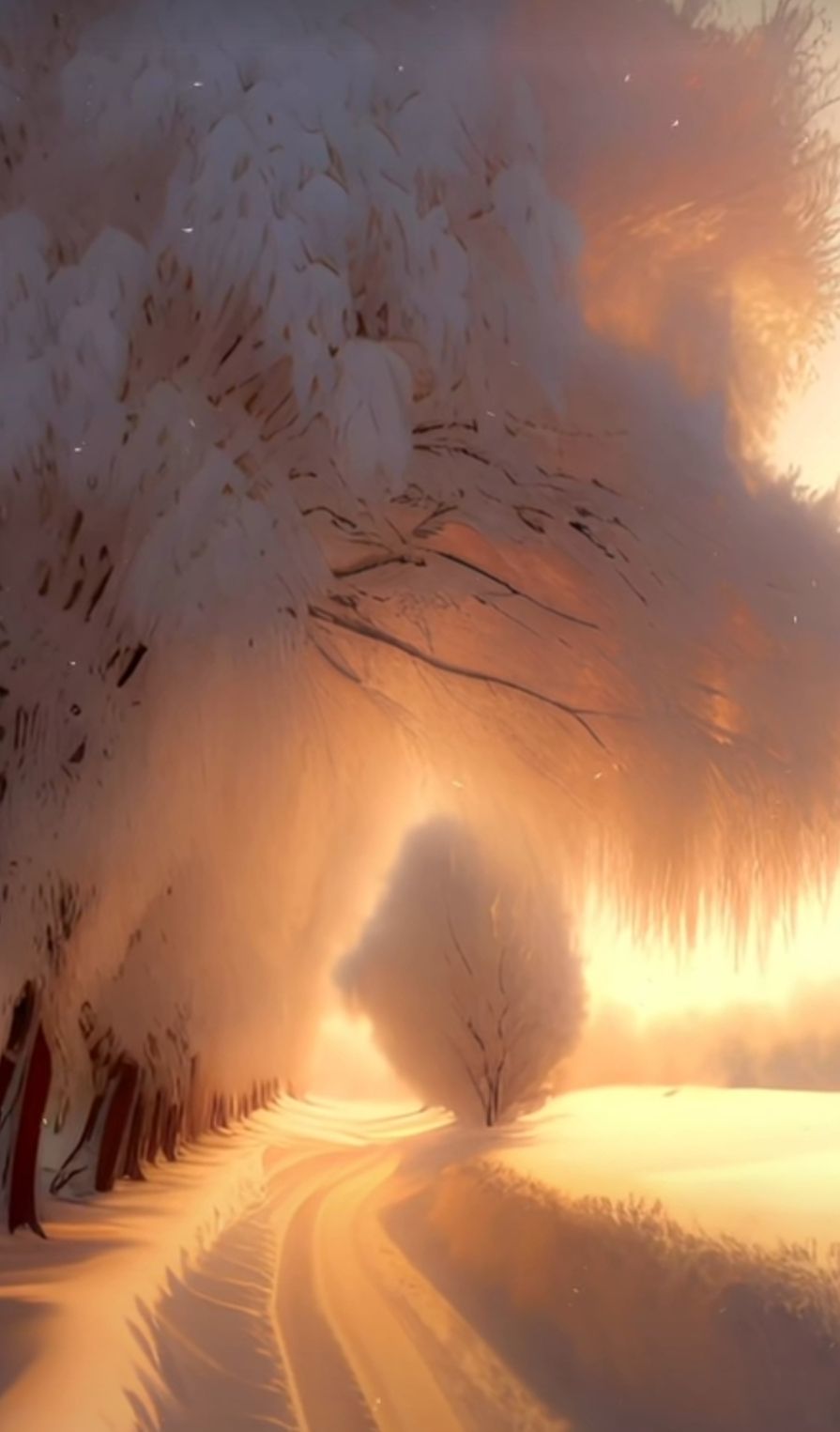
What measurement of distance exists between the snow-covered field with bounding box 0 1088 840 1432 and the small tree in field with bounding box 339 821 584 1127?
1.7 inches

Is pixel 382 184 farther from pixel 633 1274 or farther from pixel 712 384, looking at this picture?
pixel 633 1274

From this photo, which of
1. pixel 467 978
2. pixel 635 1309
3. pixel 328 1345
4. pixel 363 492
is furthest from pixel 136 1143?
pixel 363 492

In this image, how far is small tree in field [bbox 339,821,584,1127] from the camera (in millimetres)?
1184

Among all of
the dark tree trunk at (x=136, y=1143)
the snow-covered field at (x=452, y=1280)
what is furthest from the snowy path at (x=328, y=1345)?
the dark tree trunk at (x=136, y=1143)

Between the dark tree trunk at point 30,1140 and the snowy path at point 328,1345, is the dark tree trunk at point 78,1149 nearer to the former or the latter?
the dark tree trunk at point 30,1140

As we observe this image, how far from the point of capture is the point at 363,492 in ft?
3.97

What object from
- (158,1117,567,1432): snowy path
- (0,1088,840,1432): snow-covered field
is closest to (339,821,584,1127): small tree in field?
(0,1088,840,1432): snow-covered field

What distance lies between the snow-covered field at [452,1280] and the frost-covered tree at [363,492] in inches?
3.8

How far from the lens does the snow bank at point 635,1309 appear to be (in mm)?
1117

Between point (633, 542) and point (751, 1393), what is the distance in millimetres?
815

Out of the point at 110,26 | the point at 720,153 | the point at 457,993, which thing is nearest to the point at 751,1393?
the point at 457,993

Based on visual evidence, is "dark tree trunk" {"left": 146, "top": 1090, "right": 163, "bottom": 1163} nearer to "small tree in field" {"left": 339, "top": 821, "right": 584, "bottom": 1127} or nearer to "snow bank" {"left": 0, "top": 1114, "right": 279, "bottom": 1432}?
"snow bank" {"left": 0, "top": 1114, "right": 279, "bottom": 1432}

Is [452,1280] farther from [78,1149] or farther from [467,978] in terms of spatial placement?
[78,1149]

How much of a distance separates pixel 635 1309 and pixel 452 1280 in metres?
0.17
